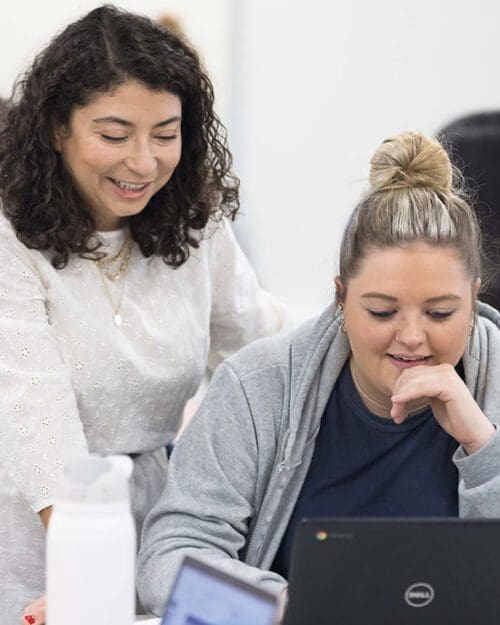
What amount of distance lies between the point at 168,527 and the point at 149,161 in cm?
54

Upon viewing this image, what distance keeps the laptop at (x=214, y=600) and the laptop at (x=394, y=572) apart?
0.11 meters

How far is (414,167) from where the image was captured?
1.83m

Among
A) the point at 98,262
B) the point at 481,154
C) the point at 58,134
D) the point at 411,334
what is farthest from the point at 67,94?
the point at 481,154

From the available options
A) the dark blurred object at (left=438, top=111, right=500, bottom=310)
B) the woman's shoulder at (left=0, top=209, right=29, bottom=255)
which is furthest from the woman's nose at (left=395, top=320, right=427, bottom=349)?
the dark blurred object at (left=438, top=111, right=500, bottom=310)

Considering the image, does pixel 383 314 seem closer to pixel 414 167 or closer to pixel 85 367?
pixel 414 167

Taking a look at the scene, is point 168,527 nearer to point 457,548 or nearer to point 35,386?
point 35,386

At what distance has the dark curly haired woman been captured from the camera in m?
1.83

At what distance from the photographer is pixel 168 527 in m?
1.74

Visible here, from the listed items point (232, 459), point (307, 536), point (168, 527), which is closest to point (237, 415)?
point (232, 459)

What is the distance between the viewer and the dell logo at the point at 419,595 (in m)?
1.26

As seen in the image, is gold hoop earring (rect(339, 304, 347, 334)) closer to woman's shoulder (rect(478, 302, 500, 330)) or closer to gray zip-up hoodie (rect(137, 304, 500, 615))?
gray zip-up hoodie (rect(137, 304, 500, 615))

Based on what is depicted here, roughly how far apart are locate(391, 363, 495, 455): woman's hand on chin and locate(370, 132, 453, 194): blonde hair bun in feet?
0.93

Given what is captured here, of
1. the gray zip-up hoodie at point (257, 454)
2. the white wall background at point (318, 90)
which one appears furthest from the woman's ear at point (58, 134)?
the white wall background at point (318, 90)

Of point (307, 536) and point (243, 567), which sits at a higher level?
point (307, 536)
